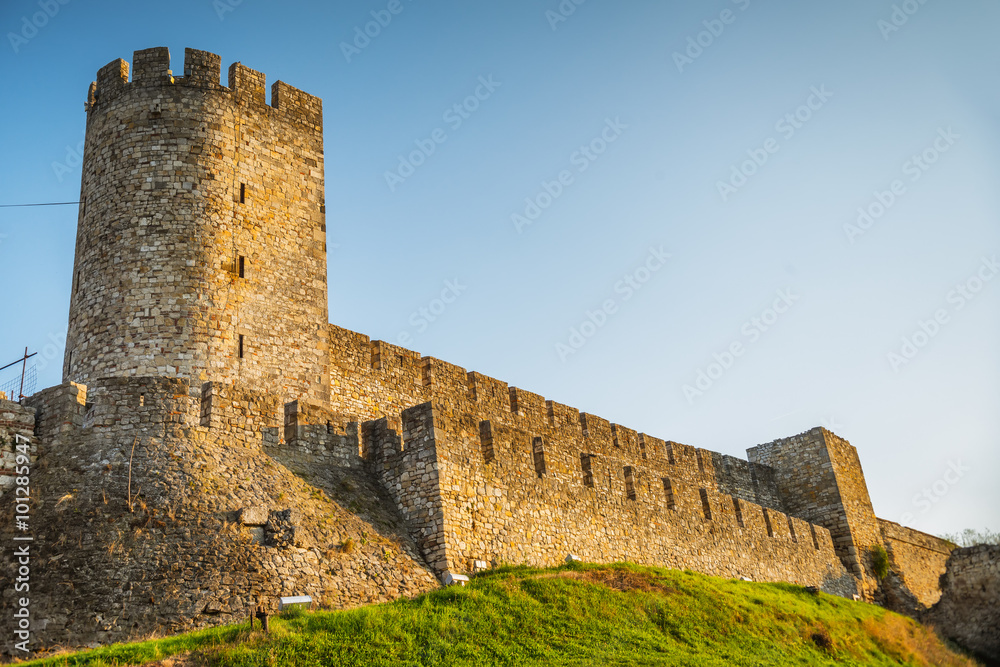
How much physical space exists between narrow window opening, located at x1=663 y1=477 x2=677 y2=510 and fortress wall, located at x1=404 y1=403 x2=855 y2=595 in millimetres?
29

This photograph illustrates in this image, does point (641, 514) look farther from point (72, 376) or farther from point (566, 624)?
point (72, 376)

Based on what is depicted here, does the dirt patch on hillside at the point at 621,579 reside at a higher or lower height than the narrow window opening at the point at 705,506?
lower

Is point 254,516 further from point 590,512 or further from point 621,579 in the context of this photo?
point 590,512

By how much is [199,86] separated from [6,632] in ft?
46.6

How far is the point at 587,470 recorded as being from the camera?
24469 millimetres

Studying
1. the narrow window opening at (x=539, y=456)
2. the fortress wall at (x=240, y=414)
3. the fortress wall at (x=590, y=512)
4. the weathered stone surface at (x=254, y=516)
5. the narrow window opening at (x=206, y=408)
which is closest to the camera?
the weathered stone surface at (x=254, y=516)

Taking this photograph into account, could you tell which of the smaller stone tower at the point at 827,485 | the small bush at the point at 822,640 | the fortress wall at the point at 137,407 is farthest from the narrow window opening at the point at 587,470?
the smaller stone tower at the point at 827,485

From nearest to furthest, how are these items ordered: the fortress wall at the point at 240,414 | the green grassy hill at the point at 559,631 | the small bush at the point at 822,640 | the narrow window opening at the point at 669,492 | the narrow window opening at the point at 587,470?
the green grassy hill at the point at 559,631, the fortress wall at the point at 240,414, the small bush at the point at 822,640, the narrow window opening at the point at 587,470, the narrow window opening at the point at 669,492

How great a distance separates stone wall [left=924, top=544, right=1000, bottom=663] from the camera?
2733 centimetres

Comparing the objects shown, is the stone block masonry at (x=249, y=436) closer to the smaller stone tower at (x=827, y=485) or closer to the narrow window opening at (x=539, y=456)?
the narrow window opening at (x=539, y=456)

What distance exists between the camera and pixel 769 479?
3884cm

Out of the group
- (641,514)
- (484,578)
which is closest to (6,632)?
(484,578)

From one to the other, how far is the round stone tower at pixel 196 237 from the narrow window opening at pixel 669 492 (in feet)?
33.9

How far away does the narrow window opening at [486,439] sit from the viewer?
21.2 meters
